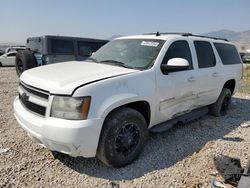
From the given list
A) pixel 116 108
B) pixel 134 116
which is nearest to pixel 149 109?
pixel 134 116

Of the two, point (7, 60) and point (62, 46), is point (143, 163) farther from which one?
point (7, 60)

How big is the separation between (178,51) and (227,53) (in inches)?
88.9

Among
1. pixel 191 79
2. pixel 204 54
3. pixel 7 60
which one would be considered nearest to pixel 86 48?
pixel 204 54

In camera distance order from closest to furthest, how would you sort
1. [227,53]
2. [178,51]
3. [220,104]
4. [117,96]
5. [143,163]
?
[117,96]
[143,163]
[178,51]
[220,104]
[227,53]

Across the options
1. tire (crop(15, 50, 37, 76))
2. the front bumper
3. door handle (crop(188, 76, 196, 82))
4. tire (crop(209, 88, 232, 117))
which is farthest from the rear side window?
tire (crop(15, 50, 37, 76))

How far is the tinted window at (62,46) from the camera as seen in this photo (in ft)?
33.8

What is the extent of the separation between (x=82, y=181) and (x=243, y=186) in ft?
6.18

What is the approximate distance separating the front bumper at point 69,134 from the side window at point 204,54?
2788mm

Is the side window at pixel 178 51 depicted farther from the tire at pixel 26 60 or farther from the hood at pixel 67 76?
the tire at pixel 26 60

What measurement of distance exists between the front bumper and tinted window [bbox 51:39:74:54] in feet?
24.2

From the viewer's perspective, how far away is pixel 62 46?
34.7 ft

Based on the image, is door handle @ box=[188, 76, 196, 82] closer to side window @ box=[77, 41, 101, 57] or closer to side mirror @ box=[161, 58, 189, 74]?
side mirror @ box=[161, 58, 189, 74]

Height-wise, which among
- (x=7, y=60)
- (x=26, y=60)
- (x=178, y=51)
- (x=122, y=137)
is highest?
(x=178, y=51)

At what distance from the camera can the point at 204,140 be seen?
192 inches
